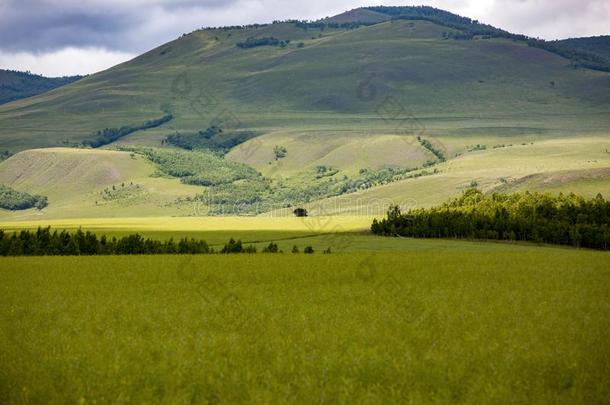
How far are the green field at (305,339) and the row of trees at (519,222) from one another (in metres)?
44.7

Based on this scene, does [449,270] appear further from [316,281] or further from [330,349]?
[330,349]

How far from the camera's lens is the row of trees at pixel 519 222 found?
87700mm

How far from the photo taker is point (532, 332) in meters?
26.8

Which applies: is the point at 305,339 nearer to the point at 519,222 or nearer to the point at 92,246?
the point at 92,246

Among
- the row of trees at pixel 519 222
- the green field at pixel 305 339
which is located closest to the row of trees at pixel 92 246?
the green field at pixel 305 339

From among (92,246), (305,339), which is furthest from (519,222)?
(305,339)

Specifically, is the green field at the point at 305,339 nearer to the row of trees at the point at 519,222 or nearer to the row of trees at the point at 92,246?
the row of trees at the point at 92,246

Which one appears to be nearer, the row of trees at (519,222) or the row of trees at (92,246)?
the row of trees at (92,246)

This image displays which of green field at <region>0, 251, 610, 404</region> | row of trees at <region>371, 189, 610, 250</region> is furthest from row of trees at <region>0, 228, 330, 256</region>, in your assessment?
row of trees at <region>371, 189, 610, 250</region>

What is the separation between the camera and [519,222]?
90062 millimetres

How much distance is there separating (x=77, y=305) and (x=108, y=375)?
497 inches

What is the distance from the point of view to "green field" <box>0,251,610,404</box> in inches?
821

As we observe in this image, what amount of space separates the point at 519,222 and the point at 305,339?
223 feet

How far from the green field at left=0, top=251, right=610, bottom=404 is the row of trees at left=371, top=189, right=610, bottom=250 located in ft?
147
